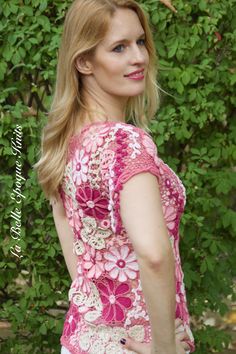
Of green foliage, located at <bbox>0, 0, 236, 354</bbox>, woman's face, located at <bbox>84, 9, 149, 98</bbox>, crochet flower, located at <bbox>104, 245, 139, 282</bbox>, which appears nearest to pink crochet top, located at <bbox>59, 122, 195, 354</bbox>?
crochet flower, located at <bbox>104, 245, 139, 282</bbox>

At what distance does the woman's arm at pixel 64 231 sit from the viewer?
2.91 meters

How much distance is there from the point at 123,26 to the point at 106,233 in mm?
556

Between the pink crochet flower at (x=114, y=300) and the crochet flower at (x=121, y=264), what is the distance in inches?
1.0

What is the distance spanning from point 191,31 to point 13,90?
87 centimetres

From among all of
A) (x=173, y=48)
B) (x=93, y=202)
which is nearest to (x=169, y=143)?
(x=173, y=48)

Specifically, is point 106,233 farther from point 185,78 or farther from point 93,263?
point 185,78

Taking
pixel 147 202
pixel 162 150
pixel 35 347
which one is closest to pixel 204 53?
pixel 162 150

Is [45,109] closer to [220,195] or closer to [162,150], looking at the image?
[162,150]

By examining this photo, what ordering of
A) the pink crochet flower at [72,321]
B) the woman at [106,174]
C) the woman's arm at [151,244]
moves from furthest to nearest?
1. the pink crochet flower at [72,321]
2. the woman at [106,174]
3. the woman's arm at [151,244]

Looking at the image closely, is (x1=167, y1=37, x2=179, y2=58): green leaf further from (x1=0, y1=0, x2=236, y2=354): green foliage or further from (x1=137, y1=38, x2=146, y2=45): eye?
(x1=137, y1=38, x2=146, y2=45): eye

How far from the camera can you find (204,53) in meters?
4.46

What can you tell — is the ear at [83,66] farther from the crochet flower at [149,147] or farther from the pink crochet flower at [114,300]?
the pink crochet flower at [114,300]

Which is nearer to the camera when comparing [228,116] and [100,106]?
[100,106]

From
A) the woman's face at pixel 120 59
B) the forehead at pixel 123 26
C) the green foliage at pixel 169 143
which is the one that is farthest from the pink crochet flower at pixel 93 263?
the green foliage at pixel 169 143
